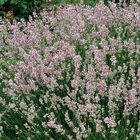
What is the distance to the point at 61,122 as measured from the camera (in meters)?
3.35

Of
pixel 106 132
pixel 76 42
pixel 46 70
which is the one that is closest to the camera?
pixel 106 132

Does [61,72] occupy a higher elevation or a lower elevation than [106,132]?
higher

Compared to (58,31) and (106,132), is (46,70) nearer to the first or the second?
(106,132)

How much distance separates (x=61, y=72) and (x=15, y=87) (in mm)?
454

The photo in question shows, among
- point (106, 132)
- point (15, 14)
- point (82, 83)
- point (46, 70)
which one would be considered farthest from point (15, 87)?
point (15, 14)

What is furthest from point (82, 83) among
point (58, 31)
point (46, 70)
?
point (58, 31)

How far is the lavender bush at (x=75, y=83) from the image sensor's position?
9.75 feet

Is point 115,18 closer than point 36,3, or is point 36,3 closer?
point 115,18

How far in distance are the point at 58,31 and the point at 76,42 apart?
1.01 feet

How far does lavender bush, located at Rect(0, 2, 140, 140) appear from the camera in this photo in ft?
9.75

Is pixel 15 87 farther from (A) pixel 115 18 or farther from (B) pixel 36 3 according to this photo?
(B) pixel 36 3

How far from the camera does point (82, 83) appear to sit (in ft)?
10.3

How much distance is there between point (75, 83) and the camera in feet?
9.84

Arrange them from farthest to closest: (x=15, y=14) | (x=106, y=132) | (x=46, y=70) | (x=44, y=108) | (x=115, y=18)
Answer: (x=15, y=14), (x=115, y=18), (x=44, y=108), (x=46, y=70), (x=106, y=132)
